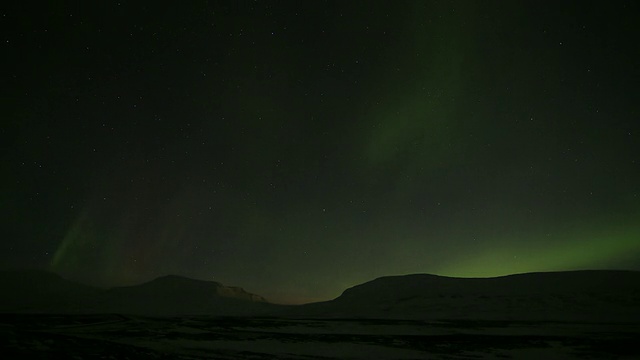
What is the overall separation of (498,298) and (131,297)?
82.2m

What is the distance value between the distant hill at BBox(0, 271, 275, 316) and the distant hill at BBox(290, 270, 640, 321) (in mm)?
18374

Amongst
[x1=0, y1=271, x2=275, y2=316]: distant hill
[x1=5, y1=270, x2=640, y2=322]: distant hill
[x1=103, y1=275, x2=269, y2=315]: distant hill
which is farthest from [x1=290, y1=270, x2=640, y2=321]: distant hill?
[x1=103, y1=275, x2=269, y2=315]: distant hill

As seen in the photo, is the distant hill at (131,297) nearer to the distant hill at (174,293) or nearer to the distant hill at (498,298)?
the distant hill at (174,293)

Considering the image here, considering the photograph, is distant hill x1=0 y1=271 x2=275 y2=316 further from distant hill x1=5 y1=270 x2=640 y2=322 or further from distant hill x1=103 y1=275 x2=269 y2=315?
distant hill x1=5 y1=270 x2=640 y2=322

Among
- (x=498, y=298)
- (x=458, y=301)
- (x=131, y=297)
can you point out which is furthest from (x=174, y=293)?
(x=498, y=298)

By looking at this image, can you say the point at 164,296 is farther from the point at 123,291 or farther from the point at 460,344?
the point at 460,344

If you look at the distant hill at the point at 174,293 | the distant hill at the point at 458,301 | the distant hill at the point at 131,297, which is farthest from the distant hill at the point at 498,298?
the distant hill at the point at 174,293

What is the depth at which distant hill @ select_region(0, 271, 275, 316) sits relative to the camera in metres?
71.4

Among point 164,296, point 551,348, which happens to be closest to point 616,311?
point 551,348

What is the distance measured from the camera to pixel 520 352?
15.1m

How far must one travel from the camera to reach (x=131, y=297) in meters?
97.2

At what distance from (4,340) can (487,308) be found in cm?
5090

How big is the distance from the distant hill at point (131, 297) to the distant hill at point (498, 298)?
723 inches

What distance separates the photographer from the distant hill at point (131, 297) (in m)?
71.4
